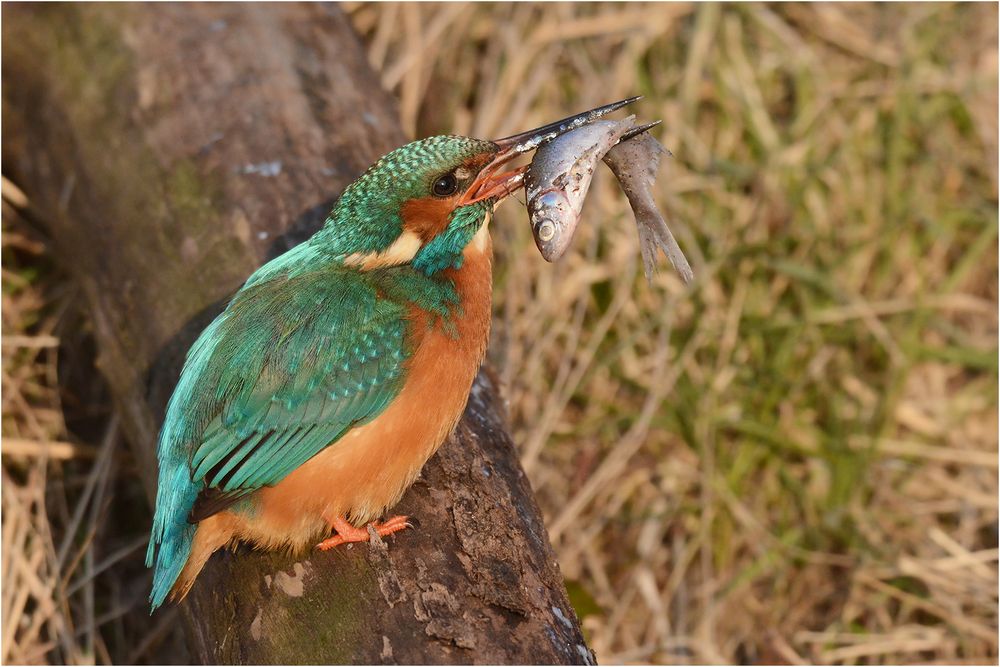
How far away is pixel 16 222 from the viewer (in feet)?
13.8

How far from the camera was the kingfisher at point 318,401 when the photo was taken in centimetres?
245

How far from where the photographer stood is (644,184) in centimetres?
275

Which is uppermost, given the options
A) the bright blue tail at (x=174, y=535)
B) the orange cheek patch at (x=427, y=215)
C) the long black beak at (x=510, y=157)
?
the long black beak at (x=510, y=157)

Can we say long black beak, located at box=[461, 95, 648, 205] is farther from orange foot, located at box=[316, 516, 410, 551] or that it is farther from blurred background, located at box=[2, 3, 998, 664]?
blurred background, located at box=[2, 3, 998, 664]

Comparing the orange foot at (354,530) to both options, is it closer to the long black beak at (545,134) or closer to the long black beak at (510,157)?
the long black beak at (510,157)

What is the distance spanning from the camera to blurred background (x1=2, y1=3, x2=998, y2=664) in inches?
146

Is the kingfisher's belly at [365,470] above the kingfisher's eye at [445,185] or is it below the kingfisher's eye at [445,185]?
below

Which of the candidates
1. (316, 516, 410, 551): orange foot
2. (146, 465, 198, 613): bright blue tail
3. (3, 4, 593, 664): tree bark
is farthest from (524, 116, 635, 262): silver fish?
(146, 465, 198, 613): bright blue tail

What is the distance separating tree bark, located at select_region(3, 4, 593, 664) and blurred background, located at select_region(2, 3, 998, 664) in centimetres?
66

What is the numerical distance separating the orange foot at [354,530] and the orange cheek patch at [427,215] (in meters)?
0.71

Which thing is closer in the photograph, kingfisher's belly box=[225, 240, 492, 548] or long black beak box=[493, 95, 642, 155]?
kingfisher's belly box=[225, 240, 492, 548]

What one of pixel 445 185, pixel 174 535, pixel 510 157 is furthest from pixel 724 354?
pixel 174 535

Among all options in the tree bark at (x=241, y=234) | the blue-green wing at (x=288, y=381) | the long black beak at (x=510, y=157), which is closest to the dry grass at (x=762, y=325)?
the tree bark at (x=241, y=234)

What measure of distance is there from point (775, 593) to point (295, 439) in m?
2.11
